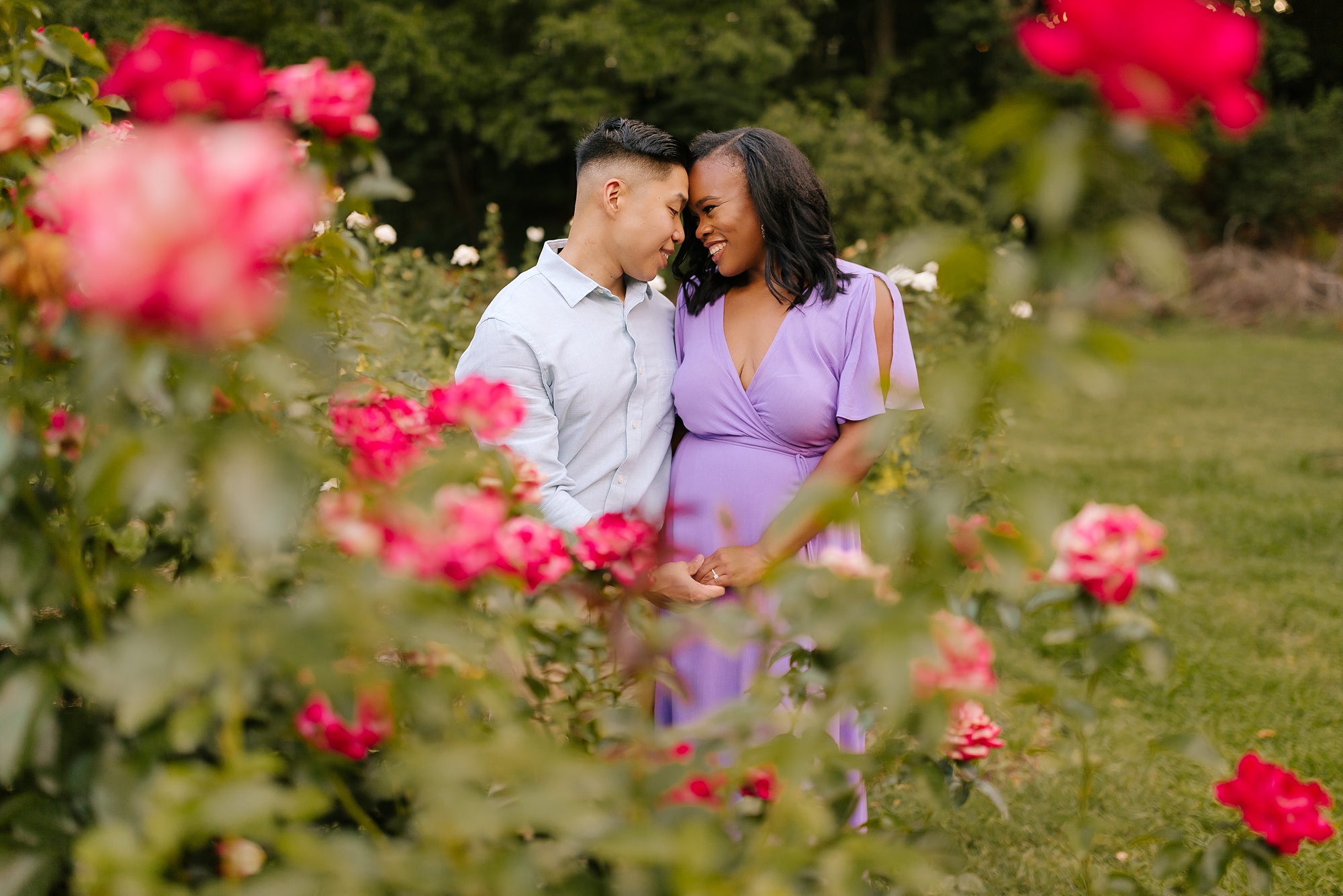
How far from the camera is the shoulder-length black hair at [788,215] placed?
2.32 meters

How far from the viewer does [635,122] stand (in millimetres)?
2541

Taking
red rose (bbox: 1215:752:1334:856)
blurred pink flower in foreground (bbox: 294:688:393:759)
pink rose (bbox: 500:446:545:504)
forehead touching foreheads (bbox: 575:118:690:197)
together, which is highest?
forehead touching foreheads (bbox: 575:118:690:197)

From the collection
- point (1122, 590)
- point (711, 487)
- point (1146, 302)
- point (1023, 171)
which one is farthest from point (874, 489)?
point (1146, 302)

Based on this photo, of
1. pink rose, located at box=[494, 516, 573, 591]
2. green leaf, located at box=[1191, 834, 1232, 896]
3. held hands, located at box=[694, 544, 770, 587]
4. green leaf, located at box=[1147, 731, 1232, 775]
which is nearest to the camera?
pink rose, located at box=[494, 516, 573, 591]

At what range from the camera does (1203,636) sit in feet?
13.9

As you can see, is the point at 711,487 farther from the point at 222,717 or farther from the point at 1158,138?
the point at 1158,138

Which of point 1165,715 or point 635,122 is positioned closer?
point 635,122

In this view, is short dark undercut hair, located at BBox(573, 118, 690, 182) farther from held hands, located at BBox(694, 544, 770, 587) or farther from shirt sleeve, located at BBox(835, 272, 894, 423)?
held hands, located at BBox(694, 544, 770, 587)

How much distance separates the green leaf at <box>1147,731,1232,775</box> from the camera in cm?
118

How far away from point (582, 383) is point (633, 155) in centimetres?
57

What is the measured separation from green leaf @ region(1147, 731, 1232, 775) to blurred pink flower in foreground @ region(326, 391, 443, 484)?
950mm

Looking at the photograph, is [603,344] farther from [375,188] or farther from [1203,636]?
[1203,636]

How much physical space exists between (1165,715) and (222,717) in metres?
3.46

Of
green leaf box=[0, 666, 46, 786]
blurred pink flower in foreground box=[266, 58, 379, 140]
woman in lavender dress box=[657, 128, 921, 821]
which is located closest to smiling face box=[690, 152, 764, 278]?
woman in lavender dress box=[657, 128, 921, 821]
